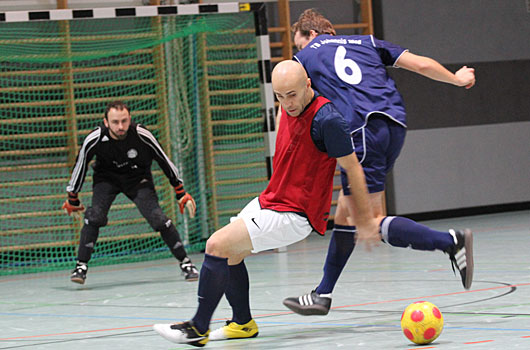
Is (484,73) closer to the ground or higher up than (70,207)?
higher up

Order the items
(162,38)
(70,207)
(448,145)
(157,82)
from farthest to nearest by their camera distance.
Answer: (448,145) < (157,82) < (162,38) < (70,207)

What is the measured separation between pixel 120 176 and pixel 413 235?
3.65 metres

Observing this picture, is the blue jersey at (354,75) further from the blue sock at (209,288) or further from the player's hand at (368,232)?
the blue sock at (209,288)

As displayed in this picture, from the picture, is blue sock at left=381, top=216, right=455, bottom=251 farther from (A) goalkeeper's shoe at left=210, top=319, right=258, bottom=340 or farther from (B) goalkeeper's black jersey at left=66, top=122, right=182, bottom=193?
(B) goalkeeper's black jersey at left=66, top=122, right=182, bottom=193

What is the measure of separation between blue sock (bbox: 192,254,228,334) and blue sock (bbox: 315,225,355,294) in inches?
29.8

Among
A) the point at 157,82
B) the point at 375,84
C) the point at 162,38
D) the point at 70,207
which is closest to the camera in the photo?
the point at 375,84

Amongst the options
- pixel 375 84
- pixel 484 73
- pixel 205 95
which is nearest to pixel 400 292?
pixel 375 84

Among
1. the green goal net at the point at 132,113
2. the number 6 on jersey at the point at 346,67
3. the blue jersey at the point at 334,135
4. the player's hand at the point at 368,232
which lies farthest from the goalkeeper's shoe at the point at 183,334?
the green goal net at the point at 132,113

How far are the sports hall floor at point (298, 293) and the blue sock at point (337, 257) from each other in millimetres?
187

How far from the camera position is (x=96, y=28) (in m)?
9.93

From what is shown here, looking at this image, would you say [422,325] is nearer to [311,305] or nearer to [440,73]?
[311,305]

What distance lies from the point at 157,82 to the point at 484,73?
4564 millimetres

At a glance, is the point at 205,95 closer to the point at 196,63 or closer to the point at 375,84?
the point at 196,63

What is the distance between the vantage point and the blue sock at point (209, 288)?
3525 millimetres
